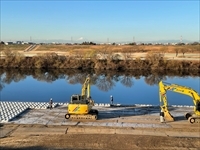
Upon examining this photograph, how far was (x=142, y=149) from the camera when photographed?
15.7m

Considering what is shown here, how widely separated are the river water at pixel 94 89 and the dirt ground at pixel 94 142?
15637 millimetres

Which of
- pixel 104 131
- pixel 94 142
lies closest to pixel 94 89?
pixel 104 131

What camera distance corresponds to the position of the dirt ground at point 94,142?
15758mm

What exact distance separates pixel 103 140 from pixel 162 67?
53.0m

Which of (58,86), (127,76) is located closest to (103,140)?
(58,86)

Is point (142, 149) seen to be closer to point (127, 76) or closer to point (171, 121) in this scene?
point (171, 121)

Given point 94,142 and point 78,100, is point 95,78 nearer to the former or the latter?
point 78,100

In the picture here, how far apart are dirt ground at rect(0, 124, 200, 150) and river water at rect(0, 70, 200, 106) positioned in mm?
15637

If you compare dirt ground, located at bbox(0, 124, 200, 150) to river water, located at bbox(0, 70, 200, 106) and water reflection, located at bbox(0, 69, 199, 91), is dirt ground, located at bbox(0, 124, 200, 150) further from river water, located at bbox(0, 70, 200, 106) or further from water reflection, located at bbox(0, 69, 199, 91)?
water reflection, located at bbox(0, 69, 199, 91)

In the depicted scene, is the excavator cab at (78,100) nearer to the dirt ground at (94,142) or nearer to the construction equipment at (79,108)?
the construction equipment at (79,108)

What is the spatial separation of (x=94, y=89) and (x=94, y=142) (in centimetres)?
2499

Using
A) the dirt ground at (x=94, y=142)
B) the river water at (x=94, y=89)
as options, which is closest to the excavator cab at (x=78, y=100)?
the dirt ground at (x=94, y=142)

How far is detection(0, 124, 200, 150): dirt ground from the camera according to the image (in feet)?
51.7

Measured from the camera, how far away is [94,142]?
54.3 ft
